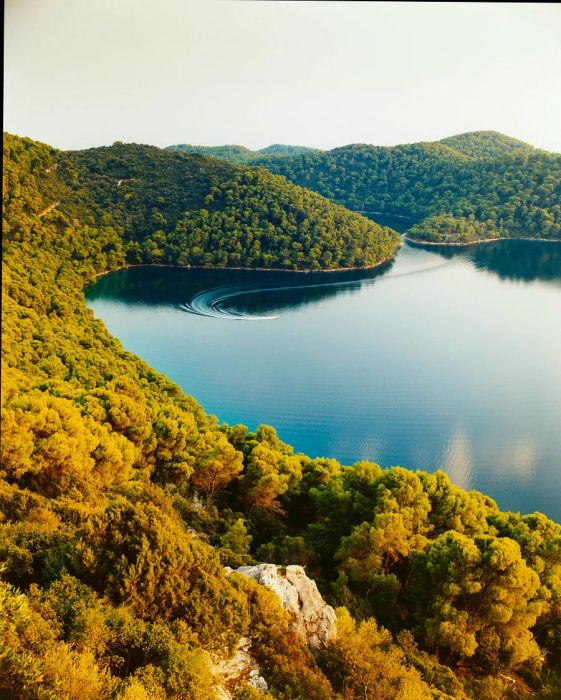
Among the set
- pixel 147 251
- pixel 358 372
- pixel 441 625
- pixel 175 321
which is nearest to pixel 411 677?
pixel 441 625

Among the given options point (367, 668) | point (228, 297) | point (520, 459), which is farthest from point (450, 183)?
point (367, 668)

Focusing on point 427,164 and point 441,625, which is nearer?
point 441,625

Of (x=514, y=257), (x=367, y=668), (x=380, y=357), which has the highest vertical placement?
(x=514, y=257)

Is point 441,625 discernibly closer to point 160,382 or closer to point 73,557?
point 73,557

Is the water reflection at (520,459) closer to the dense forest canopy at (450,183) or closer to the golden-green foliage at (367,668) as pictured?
the golden-green foliage at (367,668)

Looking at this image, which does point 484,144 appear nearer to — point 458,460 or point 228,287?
point 228,287

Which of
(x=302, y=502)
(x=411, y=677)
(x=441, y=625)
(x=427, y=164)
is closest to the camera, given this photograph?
(x=411, y=677)

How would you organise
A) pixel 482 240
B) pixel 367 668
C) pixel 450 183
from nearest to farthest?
pixel 367 668, pixel 482 240, pixel 450 183
